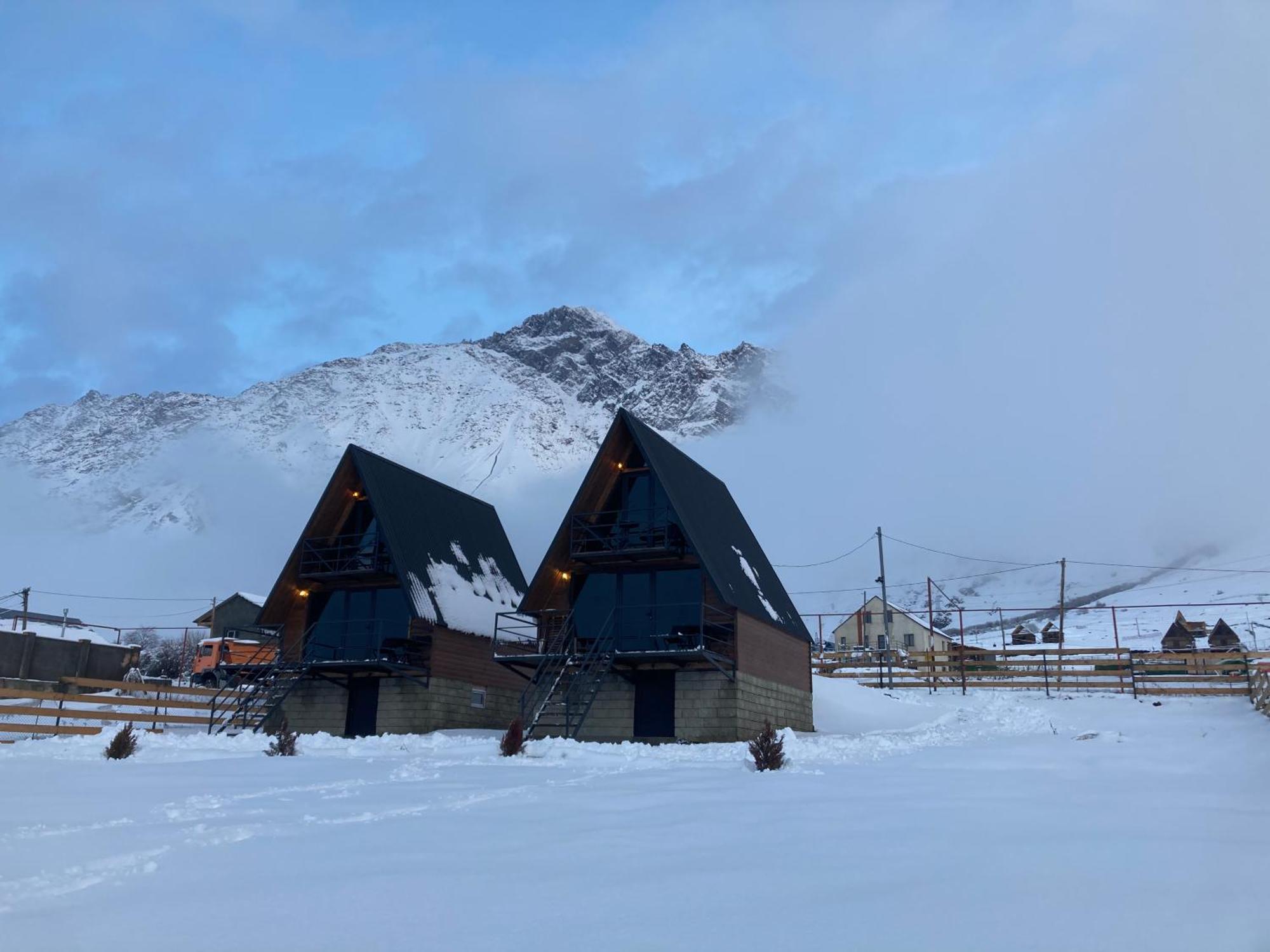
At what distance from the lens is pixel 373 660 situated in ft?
96.9

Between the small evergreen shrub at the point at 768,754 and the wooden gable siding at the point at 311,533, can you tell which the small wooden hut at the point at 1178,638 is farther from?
the small evergreen shrub at the point at 768,754

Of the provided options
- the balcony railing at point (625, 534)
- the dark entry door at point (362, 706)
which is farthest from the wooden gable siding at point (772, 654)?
the dark entry door at point (362, 706)

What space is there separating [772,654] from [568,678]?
6.47m

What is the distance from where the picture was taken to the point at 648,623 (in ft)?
94.9

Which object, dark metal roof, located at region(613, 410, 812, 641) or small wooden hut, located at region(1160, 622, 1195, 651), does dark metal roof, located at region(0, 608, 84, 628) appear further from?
small wooden hut, located at region(1160, 622, 1195, 651)

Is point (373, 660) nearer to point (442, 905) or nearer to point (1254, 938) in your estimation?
point (442, 905)

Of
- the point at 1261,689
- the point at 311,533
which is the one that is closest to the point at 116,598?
the point at 311,533

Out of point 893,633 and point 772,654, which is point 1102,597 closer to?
point 893,633

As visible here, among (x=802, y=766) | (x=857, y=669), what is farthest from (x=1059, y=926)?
(x=857, y=669)

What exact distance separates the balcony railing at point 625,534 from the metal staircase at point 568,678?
212 centimetres

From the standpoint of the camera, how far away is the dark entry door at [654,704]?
2761 cm

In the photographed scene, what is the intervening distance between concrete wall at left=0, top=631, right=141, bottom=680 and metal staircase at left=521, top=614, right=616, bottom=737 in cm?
2138

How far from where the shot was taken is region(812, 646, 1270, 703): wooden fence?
35031 millimetres

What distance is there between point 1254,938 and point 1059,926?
1.00m
